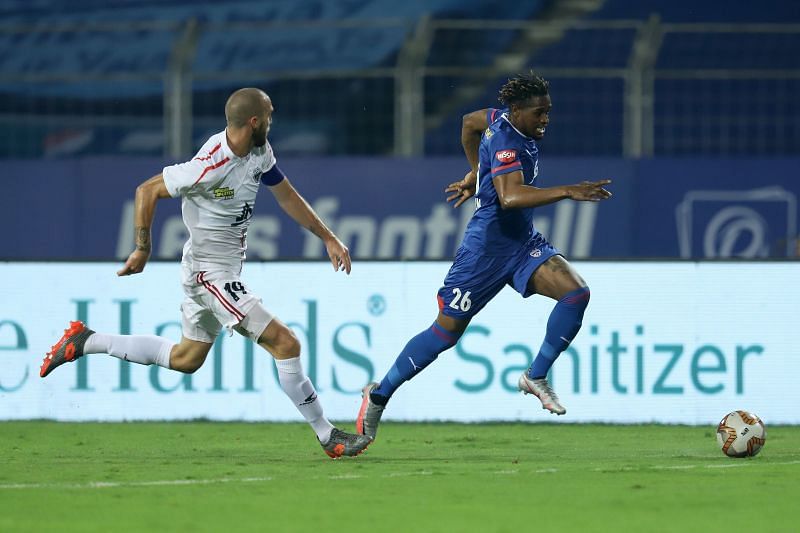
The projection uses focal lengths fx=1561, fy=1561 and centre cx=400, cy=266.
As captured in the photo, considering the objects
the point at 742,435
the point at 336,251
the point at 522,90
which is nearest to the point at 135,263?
the point at 336,251

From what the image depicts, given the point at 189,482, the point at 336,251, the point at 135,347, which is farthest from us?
the point at 135,347

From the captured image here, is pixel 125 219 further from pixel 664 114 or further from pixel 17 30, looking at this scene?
pixel 664 114

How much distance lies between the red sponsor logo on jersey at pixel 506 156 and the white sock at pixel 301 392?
157 centimetres

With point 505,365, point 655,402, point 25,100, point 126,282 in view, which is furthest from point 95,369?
point 25,100

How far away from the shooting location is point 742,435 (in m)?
8.55

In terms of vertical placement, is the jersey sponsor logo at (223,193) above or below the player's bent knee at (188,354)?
above

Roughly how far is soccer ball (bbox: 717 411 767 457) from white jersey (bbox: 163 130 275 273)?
9.36 ft

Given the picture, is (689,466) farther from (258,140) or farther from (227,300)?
(258,140)

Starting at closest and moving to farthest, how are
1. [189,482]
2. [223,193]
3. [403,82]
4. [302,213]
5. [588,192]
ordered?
1. [189,482]
2. [588,192]
3. [223,193]
4. [302,213]
5. [403,82]

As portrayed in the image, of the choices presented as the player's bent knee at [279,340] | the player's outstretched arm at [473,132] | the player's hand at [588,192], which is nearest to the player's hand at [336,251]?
the player's bent knee at [279,340]

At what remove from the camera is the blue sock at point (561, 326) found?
875 cm

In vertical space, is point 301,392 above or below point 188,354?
below

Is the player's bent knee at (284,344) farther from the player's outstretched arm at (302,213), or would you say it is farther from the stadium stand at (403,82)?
the stadium stand at (403,82)

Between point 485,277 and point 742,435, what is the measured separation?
5.48ft
